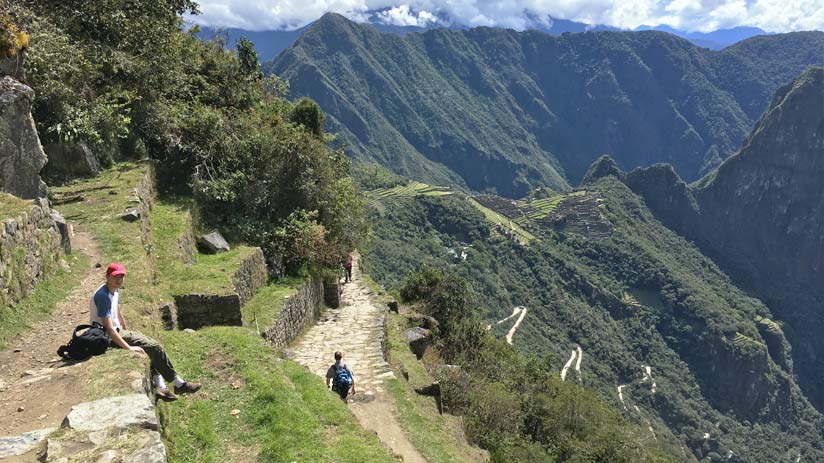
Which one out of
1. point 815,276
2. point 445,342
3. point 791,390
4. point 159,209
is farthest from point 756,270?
point 159,209

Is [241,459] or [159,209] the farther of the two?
[159,209]

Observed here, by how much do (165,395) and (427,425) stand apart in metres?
5.83

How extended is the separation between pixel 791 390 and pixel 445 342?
123917 millimetres

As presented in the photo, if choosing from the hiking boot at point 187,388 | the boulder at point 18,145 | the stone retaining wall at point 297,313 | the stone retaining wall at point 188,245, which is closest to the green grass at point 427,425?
the stone retaining wall at point 297,313

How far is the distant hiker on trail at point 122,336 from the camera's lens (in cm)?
680

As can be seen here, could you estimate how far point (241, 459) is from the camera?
258 inches

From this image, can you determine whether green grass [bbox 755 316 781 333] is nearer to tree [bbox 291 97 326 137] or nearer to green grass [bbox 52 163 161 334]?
tree [bbox 291 97 326 137]

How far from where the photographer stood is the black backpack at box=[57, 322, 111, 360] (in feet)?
22.0

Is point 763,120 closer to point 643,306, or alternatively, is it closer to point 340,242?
point 643,306

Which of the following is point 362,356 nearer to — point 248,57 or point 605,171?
point 248,57

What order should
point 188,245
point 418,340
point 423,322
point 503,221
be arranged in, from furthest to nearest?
1. point 503,221
2. point 423,322
3. point 418,340
4. point 188,245

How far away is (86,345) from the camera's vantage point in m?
6.70

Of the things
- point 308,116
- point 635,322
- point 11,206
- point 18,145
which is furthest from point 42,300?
point 635,322

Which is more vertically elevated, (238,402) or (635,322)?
(238,402)
